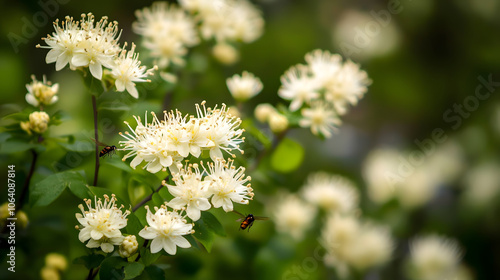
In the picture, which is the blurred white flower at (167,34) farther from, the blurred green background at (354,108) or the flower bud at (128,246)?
the flower bud at (128,246)

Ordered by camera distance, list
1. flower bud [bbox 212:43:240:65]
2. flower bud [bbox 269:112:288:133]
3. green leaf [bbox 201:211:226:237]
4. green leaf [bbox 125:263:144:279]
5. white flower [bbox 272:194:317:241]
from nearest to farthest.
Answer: green leaf [bbox 125:263:144:279]
green leaf [bbox 201:211:226:237]
flower bud [bbox 269:112:288:133]
flower bud [bbox 212:43:240:65]
white flower [bbox 272:194:317:241]

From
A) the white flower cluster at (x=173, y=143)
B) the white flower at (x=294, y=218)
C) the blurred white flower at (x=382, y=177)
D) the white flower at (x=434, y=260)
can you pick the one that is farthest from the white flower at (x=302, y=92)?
the white flower at (x=434, y=260)

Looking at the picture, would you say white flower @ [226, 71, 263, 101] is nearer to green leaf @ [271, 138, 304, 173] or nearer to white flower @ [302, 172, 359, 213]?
green leaf @ [271, 138, 304, 173]

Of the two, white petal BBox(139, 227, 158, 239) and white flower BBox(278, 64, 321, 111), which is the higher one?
white flower BBox(278, 64, 321, 111)

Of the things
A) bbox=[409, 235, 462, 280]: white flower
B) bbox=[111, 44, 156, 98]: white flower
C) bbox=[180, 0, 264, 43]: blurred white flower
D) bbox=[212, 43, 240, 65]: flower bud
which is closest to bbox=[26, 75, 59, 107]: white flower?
bbox=[111, 44, 156, 98]: white flower

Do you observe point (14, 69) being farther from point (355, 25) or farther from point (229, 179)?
point (355, 25)

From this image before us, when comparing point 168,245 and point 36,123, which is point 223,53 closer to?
point 36,123

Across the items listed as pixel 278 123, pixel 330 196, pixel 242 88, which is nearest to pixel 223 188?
pixel 278 123

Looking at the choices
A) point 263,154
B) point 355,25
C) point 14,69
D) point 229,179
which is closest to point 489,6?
point 355,25
